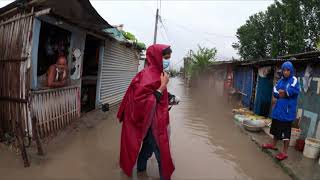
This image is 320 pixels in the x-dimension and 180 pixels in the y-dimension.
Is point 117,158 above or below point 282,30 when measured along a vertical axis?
below

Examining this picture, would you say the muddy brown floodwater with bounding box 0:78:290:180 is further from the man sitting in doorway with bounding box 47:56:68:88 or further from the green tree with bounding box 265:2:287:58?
the green tree with bounding box 265:2:287:58

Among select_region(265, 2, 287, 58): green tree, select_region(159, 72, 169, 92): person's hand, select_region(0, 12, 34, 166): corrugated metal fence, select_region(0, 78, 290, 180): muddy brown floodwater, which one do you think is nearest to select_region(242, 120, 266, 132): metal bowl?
select_region(0, 78, 290, 180): muddy brown floodwater

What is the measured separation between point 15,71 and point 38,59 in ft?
4.01

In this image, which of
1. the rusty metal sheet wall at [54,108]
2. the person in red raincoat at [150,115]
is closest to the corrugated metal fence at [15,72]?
the rusty metal sheet wall at [54,108]

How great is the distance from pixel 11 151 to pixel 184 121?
A: 243 inches

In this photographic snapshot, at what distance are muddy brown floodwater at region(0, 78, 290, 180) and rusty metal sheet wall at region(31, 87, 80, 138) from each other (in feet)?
0.83

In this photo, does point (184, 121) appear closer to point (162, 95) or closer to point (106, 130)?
point (106, 130)

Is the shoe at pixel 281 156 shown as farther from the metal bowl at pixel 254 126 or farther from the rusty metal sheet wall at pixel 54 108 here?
the rusty metal sheet wall at pixel 54 108

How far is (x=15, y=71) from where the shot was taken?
18.5 feet

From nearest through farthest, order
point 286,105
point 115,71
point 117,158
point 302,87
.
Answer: point 117,158
point 286,105
point 302,87
point 115,71

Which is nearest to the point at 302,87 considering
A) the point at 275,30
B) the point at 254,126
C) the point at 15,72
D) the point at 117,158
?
the point at 254,126

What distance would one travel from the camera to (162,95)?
13.9 feet

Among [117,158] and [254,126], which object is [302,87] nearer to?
[254,126]

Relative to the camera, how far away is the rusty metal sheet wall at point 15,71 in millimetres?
5469
